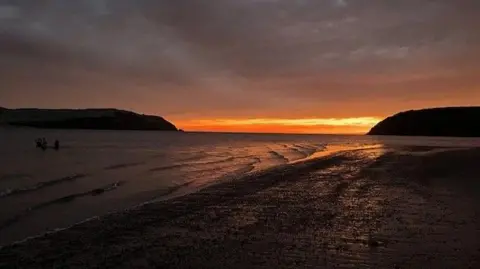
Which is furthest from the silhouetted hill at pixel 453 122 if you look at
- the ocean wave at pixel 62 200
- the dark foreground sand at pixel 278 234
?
the ocean wave at pixel 62 200

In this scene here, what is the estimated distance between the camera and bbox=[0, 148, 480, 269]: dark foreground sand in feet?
25.7

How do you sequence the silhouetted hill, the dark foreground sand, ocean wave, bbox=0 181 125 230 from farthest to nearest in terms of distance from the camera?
the silhouetted hill < ocean wave, bbox=0 181 125 230 < the dark foreground sand

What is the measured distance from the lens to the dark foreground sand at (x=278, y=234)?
309 inches

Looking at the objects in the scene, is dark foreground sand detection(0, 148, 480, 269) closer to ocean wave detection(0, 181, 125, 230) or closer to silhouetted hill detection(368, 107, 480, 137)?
A: ocean wave detection(0, 181, 125, 230)

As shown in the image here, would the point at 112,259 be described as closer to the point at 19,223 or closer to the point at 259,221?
the point at 259,221

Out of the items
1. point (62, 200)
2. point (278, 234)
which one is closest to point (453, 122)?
point (62, 200)

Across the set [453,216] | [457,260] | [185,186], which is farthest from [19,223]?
[453,216]

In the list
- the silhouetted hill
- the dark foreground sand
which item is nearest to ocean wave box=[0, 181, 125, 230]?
the dark foreground sand

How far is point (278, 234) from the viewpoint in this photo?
9898 mm

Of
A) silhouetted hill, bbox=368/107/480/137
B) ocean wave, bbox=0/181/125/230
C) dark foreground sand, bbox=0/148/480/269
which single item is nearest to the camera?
dark foreground sand, bbox=0/148/480/269

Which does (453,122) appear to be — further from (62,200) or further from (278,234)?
(278,234)

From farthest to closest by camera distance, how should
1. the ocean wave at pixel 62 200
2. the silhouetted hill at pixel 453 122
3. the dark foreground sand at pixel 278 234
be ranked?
the silhouetted hill at pixel 453 122 < the ocean wave at pixel 62 200 < the dark foreground sand at pixel 278 234

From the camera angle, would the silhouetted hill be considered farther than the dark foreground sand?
Yes

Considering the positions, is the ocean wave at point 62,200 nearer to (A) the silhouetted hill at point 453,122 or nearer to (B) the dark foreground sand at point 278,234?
(B) the dark foreground sand at point 278,234
